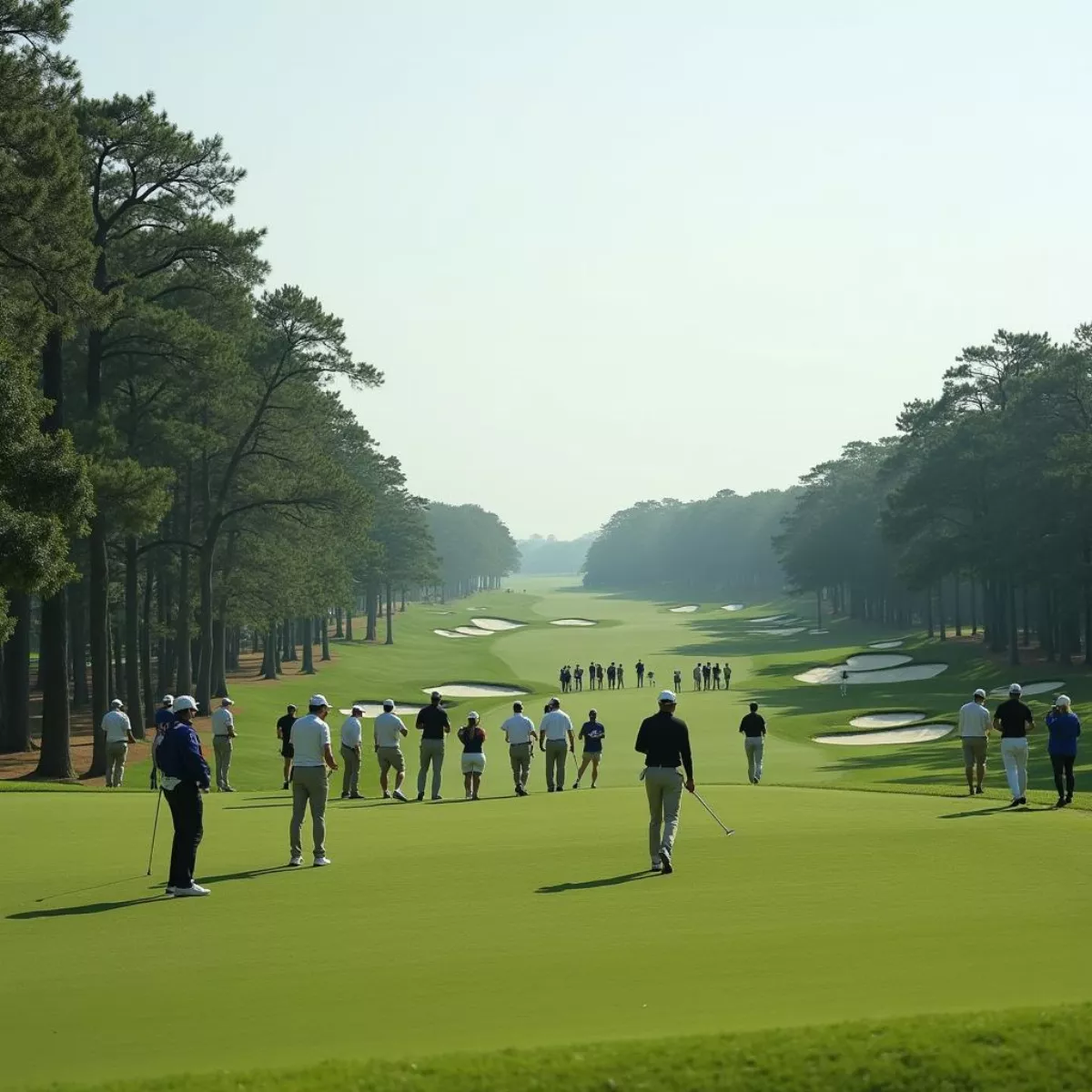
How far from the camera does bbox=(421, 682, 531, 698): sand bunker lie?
7562cm

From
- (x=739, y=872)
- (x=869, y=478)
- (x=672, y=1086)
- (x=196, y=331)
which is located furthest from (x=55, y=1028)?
(x=869, y=478)

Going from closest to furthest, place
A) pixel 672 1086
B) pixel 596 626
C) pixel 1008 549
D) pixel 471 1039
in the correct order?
pixel 672 1086
pixel 471 1039
pixel 1008 549
pixel 596 626

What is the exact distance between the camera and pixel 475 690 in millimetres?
77938

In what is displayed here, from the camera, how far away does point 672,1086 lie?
27.2 ft

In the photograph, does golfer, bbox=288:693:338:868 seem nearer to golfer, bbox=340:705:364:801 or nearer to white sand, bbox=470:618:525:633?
golfer, bbox=340:705:364:801

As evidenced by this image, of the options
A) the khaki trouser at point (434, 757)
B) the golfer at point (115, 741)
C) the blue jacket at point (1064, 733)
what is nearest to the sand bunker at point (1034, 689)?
the blue jacket at point (1064, 733)

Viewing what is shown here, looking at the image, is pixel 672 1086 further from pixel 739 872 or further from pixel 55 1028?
pixel 739 872

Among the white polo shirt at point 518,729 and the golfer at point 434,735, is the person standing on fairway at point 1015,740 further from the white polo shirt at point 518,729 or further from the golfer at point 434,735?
the golfer at point 434,735

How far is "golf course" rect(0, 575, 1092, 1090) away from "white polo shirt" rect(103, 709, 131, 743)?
7.58m

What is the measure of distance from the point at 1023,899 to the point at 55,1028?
858 centimetres

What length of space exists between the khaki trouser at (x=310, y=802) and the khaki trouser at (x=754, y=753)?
54.5ft

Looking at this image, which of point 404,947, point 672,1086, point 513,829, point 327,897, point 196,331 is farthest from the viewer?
point 196,331

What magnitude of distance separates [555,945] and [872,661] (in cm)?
7647

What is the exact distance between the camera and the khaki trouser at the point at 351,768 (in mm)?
28406
